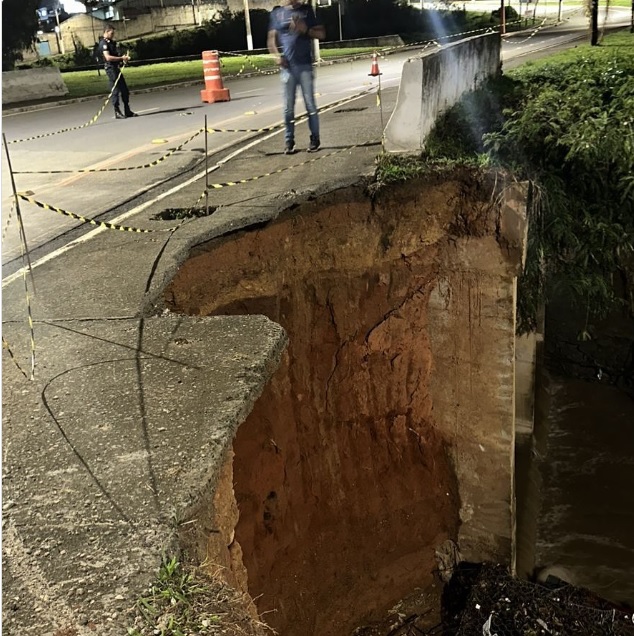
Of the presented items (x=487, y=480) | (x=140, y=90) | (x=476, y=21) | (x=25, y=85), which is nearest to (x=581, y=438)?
(x=487, y=480)

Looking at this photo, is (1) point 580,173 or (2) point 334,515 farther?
(1) point 580,173

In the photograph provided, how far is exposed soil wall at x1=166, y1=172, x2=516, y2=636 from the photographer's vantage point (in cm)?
626

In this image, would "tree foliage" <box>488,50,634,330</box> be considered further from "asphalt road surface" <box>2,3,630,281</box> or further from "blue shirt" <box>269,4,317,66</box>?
"asphalt road surface" <box>2,3,630,281</box>

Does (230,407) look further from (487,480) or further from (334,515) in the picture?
(487,480)

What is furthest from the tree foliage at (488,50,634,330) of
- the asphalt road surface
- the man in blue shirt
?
the asphalt road surface

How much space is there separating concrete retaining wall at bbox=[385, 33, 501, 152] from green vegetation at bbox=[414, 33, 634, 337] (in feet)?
0.72

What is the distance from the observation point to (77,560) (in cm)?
270

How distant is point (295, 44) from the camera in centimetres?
835

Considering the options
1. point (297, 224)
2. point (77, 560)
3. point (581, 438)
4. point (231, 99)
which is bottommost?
point (581, 438)

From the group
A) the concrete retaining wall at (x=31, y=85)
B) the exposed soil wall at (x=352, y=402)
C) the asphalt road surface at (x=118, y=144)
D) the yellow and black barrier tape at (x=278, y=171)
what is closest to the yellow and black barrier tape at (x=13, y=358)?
the asphalt road surface at (x=118, y=144)

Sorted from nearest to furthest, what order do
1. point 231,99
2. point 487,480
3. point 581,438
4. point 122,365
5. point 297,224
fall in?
point 122,365
point 297,224
point 487,480
point 581,438
point 231,99

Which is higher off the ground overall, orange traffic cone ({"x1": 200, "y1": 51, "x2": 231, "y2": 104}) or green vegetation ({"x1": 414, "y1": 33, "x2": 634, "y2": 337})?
orange traffic cone ({"x1": 200, "y1": 51, "x2": 231, "y2": 104})

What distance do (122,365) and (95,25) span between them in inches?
1504

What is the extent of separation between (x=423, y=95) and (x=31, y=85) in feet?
52.4
